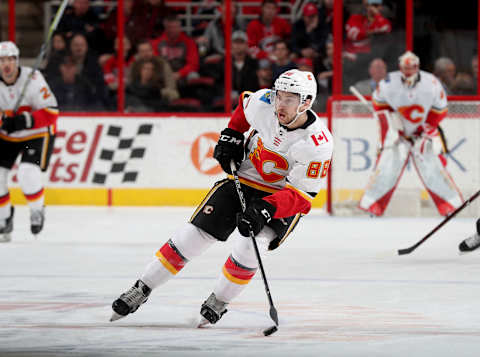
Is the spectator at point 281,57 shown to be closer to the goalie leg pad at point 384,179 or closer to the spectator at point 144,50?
the spectator at point 144,50

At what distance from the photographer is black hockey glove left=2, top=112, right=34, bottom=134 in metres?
6.51

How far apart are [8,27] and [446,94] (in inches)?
146

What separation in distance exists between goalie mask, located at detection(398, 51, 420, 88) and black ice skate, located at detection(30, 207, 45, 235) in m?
2.95


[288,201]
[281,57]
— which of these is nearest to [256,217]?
[288,201]

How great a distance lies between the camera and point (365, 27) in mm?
8758

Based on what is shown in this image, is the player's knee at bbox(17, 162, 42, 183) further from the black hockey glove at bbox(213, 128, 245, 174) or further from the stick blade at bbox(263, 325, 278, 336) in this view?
the stick blade at bbox(263, 325, 278, 336)

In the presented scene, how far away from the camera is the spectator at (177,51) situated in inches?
360

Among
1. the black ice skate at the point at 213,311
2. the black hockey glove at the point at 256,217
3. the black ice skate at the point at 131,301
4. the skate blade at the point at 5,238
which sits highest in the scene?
the black hockey glove at the point at 256,217

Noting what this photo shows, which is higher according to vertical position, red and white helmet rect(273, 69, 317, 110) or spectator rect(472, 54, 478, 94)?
red and white helmet rect(273, 69, 317, 110)

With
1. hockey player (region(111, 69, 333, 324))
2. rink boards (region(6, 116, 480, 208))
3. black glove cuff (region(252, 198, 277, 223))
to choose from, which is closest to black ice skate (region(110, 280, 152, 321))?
hockey player (region(111, 69, 333, 324))

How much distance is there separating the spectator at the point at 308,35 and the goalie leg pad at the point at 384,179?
49.0 inches

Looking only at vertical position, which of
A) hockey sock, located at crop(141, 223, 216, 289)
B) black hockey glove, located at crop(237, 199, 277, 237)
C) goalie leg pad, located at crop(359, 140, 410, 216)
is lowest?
goalie leg pad, located at crop(359, 140, 410, 216)

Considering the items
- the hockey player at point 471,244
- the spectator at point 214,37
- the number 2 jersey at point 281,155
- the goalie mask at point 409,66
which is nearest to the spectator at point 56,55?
the spectator at point 214,37

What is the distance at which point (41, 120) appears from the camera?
6625 mm
